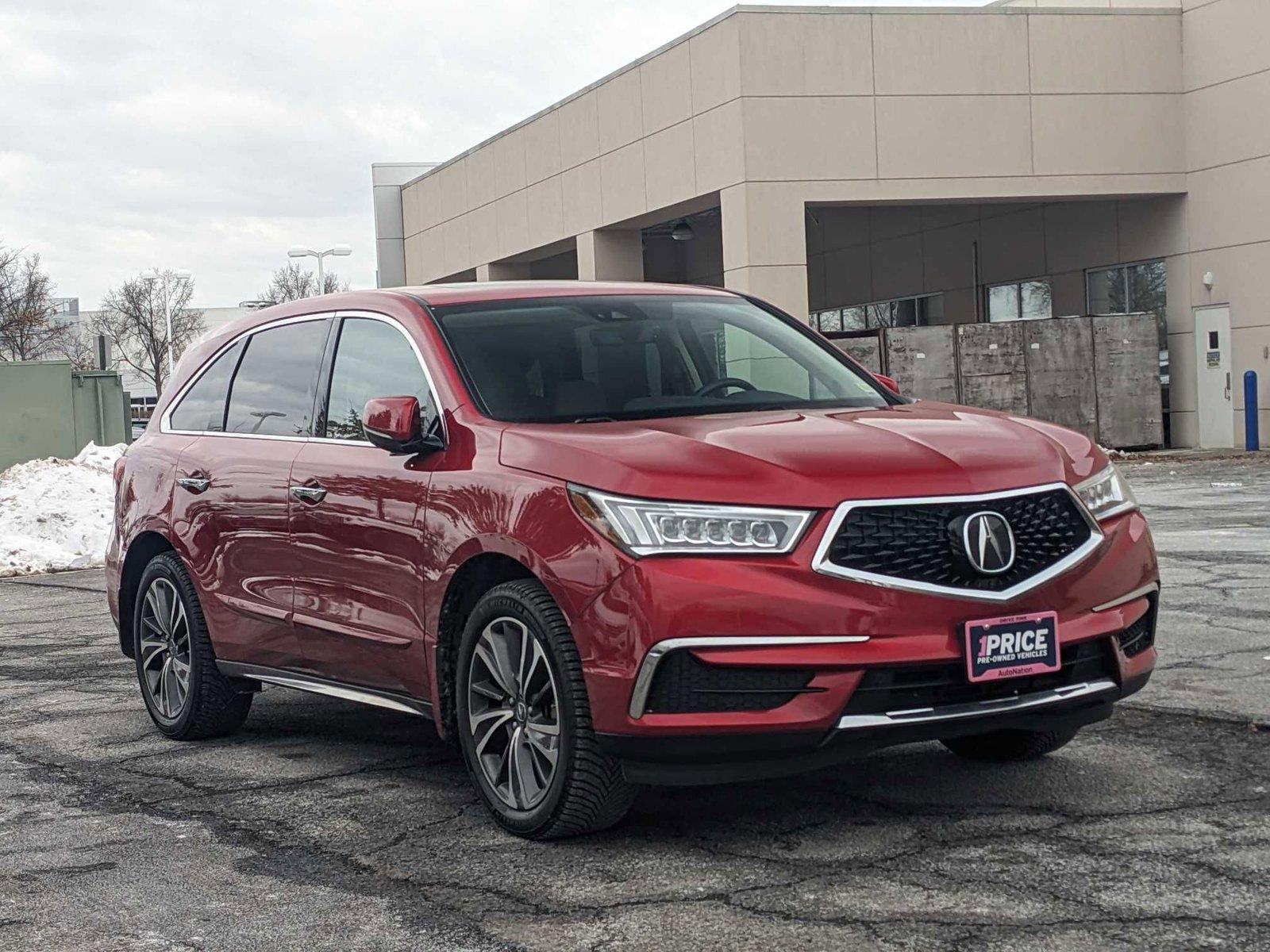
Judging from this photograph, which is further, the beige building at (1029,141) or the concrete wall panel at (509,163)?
the concrete wall panel at (509,163)

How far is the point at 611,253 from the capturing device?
3322 centimetres

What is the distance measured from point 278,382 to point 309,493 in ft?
2.87

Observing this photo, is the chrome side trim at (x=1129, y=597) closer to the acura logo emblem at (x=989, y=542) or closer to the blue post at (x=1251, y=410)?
the acura logo emblem at (x=989, y=542)

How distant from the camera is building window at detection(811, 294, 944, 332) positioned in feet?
112

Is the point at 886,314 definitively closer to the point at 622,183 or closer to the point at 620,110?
the point at 622,183

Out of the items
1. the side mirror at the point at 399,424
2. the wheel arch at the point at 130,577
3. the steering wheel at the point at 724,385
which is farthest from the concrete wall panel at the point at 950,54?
the side mirror at the point at 399,424

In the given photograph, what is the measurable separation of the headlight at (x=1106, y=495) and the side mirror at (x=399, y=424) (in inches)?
78.8

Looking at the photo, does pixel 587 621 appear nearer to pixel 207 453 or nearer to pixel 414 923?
pixel 414 923

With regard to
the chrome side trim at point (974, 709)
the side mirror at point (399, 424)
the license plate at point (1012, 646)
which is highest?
the side mirror at point (399, 424)

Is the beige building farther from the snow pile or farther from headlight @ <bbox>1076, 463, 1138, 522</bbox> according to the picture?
headlight @ <bbox>1076, 463, 1138, 522</bbox>

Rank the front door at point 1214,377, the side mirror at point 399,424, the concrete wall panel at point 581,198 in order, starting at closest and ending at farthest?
the side mirror at point 399,424 → the front door at point 1214,377 → the concrete wall panel at point 581,198

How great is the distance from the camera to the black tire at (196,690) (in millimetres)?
7031

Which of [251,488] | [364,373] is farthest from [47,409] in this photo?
[364,373]

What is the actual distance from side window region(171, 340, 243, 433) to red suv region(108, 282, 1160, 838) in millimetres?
635
